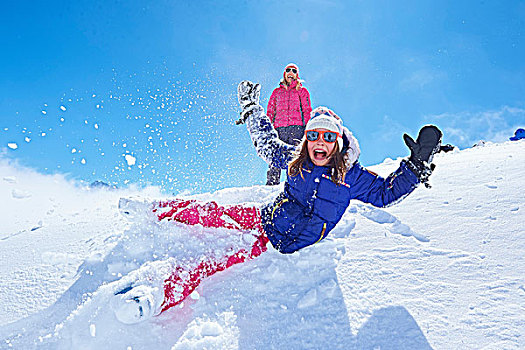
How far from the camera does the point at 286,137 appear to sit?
5.11m

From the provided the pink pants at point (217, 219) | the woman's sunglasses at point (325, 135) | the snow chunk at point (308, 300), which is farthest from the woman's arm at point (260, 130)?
the snow chunk at point (308, 300)

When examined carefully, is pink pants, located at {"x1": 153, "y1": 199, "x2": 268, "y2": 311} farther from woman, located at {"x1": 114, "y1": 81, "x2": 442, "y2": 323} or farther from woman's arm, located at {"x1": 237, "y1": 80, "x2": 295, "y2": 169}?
woman's arm, located at {"x1": 237, "y1": 80, "x2": 295, "y2": 169}

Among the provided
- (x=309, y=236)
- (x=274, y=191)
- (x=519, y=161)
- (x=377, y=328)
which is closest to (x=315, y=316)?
(x=377, y=328)

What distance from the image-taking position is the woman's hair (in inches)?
104

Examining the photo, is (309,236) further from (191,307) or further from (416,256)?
(191,307)

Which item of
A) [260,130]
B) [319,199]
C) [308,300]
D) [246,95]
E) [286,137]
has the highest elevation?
[286,137]

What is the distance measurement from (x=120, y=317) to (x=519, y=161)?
4886 mm

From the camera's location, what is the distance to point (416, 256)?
2391mm

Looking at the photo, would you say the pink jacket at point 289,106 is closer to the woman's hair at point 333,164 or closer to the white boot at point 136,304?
Result: the woman's hair at point 333,164

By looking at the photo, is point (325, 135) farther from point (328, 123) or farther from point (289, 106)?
point (289, 106)

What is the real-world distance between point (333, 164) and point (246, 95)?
1.54 meters

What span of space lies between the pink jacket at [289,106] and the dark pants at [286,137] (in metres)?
0.07

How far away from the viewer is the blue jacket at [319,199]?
263 cm

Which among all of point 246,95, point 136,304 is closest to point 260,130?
point 246,95
